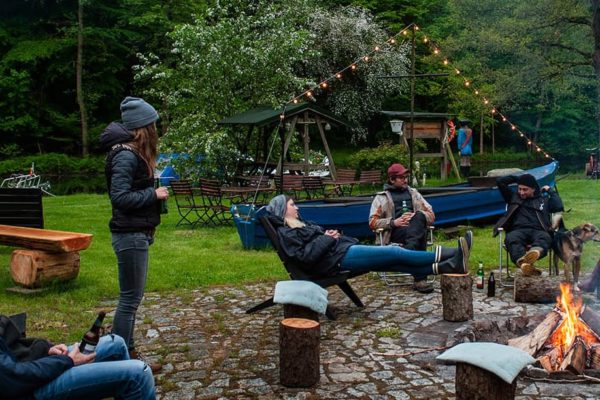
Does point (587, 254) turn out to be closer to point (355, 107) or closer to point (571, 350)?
point (571, 350)

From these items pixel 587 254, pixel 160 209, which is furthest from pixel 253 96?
pixel 160 209

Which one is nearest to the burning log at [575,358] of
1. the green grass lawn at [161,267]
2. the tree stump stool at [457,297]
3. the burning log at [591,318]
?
the burning log at [591,318]

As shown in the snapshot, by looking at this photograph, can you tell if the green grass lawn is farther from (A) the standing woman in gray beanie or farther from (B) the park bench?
(A) the standing woman in gray beanie

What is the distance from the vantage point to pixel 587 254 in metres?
9.95

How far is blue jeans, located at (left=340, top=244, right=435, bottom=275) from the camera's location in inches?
232

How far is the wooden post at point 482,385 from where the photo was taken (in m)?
3.60

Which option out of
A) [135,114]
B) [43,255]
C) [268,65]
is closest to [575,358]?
[135,114]

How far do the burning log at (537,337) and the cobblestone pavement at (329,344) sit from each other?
0.36 metres

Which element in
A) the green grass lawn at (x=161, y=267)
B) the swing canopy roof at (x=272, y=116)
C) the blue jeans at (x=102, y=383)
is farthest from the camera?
the swing canopy roof at (x=272, y=116)

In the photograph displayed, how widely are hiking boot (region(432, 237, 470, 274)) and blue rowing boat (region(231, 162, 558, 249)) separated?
373 centimetres

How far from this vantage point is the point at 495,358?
3.59 meters

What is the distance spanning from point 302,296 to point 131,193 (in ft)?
5.27

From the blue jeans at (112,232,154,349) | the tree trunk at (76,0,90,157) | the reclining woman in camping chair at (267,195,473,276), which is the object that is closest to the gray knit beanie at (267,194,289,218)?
the reclining woman in camping chair at (267,195,473,276)

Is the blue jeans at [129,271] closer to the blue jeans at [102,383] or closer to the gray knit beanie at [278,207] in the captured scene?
the blue jeans at [102,383]
